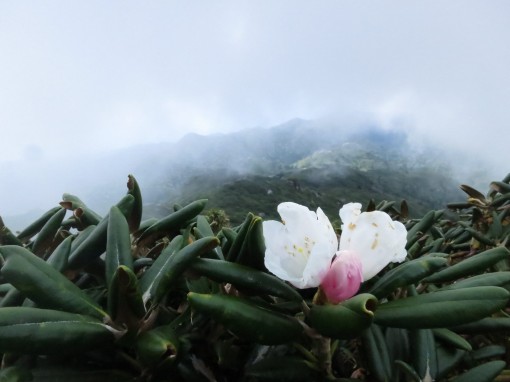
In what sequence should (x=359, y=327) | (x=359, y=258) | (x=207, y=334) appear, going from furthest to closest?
(x=207, y=334)
(x=359, y=258)
(x=359, y=327)

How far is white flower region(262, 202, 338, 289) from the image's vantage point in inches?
36.3

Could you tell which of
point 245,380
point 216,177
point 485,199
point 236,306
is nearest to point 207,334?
point 245,380

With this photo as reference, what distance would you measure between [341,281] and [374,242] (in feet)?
0.43

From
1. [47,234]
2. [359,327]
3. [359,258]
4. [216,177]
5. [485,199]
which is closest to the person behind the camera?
[359,327]

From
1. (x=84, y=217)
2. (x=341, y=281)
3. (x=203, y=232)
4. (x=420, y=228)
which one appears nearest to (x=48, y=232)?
(x=84, y=217)

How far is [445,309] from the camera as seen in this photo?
0.86m

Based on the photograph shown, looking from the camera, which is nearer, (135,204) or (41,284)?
(41,284)

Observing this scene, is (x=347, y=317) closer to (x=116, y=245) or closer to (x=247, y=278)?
(x=247, y=278)

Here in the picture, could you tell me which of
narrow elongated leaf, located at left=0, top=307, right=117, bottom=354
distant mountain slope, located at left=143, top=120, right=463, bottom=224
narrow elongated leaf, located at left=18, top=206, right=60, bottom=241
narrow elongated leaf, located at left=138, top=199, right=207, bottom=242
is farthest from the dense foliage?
distant mountain slope, located at left=143, top=120, right=463, bottom=224

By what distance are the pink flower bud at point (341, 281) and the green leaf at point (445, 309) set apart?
69 mm

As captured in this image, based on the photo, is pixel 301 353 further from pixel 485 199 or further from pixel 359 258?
pixel 485 199

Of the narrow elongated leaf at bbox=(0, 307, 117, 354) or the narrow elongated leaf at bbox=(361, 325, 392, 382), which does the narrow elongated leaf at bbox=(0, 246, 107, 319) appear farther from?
the narrow elongated leaf at bbox=(361, 325, 392, 382)

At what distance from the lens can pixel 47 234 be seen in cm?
140

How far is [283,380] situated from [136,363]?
0.31 m
